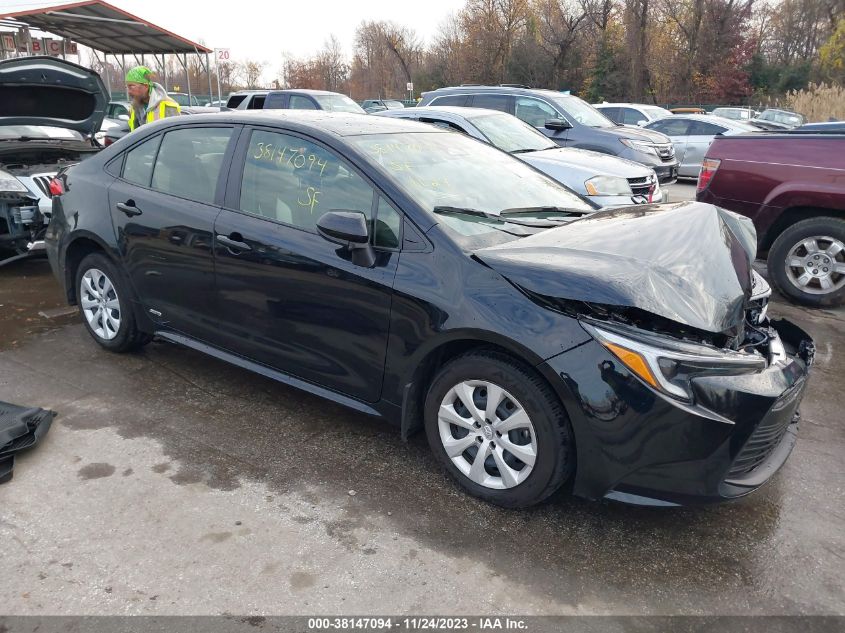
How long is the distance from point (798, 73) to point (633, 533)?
146 feet

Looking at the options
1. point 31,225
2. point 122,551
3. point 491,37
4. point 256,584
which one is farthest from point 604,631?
point 491,37

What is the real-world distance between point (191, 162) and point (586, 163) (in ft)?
16.6

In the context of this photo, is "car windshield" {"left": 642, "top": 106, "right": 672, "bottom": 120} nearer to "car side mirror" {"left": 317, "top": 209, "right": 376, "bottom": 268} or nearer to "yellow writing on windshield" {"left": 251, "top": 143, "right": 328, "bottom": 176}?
"yellow writing on windshield" {"left": 251, "top": 143, "right": 328, "bottom": 176}

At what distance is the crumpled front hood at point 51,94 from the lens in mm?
6836

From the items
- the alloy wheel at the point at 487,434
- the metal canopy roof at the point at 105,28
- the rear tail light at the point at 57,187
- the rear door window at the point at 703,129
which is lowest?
the alloy wheel at the point at 487,434

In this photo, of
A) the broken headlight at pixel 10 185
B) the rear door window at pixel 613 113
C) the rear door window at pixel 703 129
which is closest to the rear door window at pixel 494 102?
the rear door window at pixel 703 129

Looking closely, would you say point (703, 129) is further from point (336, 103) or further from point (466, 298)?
point (466, 298)

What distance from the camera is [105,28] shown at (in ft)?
46.3

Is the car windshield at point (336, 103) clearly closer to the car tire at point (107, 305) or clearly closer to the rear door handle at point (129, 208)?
the car tire at point (107, 305)

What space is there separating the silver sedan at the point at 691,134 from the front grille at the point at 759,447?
41.8 ft

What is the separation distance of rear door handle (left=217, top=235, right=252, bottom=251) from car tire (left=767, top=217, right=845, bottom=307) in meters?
4.83

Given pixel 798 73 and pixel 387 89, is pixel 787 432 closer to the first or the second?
pixel 798 73

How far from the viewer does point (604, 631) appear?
7.50 feet

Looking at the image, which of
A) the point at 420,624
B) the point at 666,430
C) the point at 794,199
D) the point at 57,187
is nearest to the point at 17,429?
the point at 57,187
